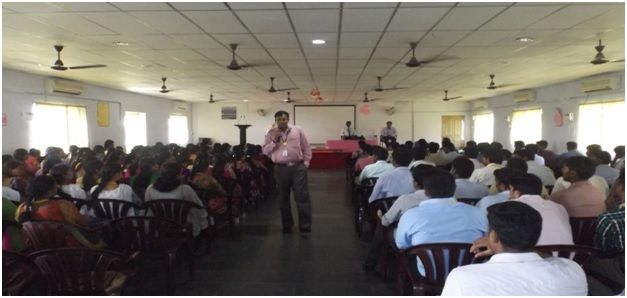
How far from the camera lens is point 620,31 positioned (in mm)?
4469

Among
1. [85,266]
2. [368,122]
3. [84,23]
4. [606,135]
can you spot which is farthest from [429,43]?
[368,122]

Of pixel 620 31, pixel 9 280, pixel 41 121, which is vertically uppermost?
pixel 620 31

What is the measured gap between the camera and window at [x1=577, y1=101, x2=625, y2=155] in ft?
27.0

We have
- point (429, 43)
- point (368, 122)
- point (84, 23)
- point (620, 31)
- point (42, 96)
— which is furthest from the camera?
point (368, 122)

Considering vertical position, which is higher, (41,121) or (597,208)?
(41,121)

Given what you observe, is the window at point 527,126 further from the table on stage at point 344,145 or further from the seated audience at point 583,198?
the seated audience at point 583,198

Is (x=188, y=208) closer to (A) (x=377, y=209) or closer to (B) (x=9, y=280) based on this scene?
(B) (x=9, y=280)

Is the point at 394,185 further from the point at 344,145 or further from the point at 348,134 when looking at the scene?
the point at 348,134

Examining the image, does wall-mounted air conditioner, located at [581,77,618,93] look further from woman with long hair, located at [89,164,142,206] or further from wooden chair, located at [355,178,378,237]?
woman with long hair, located at [89,164,142,206]

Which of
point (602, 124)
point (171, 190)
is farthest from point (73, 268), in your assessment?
point (602, 124)

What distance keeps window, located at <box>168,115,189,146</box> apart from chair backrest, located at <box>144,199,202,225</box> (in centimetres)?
1115

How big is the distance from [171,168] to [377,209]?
1.74m

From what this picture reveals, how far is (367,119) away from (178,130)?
6.98 metres

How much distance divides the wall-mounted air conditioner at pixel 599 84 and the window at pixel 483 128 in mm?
5474
